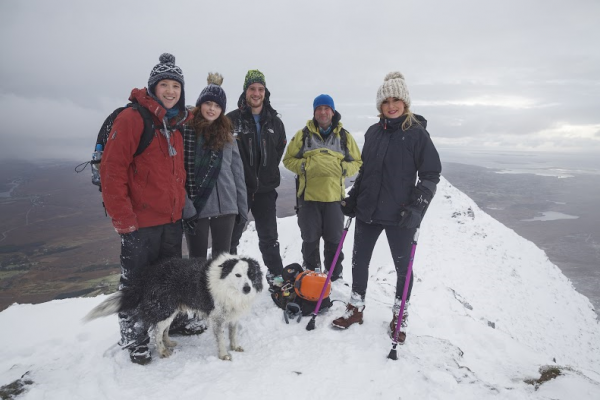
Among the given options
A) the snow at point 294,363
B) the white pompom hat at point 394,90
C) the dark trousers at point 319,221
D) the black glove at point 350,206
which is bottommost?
the snow at point 294,363

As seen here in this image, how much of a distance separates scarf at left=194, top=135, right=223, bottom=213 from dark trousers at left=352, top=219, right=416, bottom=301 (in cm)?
247

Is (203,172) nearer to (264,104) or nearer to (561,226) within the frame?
(264,104)

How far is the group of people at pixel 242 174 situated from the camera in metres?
3.73

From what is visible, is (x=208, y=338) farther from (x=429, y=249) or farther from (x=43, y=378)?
(x=429, y=249)

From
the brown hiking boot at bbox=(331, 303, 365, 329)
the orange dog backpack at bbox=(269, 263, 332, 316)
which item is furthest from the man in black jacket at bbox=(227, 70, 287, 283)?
the brown hiking boot at bbox=(331, 303, 365, 329)

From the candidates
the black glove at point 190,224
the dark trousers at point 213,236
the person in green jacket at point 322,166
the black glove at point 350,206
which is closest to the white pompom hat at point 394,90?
the person in green jacket at point 322,166

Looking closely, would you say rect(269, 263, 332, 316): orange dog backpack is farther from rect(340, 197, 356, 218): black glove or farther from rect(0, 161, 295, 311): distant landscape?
rect(0, 161, 295, 311): distant landscape

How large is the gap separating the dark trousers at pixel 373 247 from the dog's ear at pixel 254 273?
1.67 m

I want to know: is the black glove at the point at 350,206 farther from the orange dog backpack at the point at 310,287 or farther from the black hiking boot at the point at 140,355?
the black hiking boot at the point at 140,355

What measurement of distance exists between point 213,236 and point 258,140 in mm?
2021

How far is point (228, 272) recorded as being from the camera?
409cm

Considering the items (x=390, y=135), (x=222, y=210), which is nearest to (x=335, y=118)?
(x=390, y=135)

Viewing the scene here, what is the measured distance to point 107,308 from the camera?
3.67 metres

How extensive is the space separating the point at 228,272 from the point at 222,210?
3.39 feet
